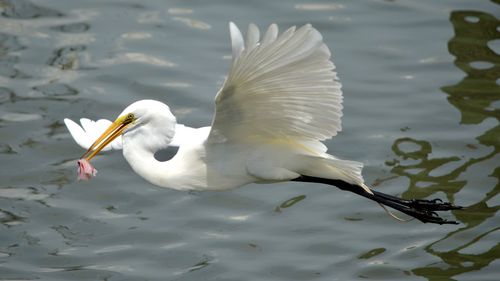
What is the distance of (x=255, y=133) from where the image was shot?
8445mm

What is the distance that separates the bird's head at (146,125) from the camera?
8.41 metres

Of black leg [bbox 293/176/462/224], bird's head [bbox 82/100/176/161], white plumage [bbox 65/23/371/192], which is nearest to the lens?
white plumage [bbox 65/23/371/192]

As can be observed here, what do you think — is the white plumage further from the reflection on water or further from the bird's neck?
the reflection on water

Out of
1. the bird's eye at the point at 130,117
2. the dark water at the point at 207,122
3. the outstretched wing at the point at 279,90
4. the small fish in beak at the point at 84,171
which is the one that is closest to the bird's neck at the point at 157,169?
the bird's eye at the point at 130,117

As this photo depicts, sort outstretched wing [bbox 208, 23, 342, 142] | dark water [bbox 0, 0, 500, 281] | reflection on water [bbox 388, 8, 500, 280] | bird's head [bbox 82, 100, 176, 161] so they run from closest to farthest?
outstretched wing [bbox 208, 23, 342, 142] → bird's head [bbox 82, 100, 176, 161] → reflection on water [bbox 388, 8, 500, 280] → dark water [bbox 0, 0, 500, 281]

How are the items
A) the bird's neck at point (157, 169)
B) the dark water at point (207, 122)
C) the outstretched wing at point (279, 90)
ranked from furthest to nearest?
the dark water at point (207, 122) → the bird's neck at point (157, 169) → the outstretched wing at point (279, 90)

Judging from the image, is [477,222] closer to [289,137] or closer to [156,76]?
[289,137]

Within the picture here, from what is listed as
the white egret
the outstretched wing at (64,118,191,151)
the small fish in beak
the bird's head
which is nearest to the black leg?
the white egret

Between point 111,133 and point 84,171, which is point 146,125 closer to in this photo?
point 111,133

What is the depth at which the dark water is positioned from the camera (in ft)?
34.5

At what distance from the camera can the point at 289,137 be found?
Result: 27.9ft

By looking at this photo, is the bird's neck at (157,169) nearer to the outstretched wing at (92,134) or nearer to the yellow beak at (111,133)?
the yellow beak at (111,133)

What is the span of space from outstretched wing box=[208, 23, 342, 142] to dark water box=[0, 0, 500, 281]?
7.62ft

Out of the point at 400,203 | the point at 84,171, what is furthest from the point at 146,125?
the point at 400,203
